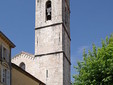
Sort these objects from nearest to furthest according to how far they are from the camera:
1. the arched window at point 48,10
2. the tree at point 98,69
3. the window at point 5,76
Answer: the tree at point 98,69 < the window at point 5,76 < the arched window at point 48,10

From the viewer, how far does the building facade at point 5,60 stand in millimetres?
22292

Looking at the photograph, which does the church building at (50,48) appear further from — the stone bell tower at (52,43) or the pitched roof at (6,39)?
the pitched roof at (6,39)

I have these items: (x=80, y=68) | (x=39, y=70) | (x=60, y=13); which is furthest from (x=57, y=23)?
(x=80, y=68)

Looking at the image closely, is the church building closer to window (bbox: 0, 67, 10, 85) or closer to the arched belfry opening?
the arched belfry opening

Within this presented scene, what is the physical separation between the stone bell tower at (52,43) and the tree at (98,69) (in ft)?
43.2

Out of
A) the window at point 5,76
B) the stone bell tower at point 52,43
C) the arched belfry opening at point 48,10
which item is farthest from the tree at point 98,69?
the arched belfry opening at point 48,10

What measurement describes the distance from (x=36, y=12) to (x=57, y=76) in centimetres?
934

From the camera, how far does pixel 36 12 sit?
38594 millimetres

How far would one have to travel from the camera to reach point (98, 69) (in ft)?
66.8

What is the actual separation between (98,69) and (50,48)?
51.8 feet

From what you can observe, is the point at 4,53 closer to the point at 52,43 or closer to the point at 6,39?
the point at 6,39

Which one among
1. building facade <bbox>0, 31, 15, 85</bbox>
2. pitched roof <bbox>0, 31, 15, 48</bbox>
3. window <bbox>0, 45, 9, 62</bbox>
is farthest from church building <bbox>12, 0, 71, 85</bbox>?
window <bbox>0, 45, 9, 62</bbox>

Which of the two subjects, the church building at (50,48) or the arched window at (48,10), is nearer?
the church building at (50,48)

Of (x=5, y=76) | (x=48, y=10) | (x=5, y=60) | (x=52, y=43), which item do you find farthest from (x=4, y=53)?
(x=48, y=10)
